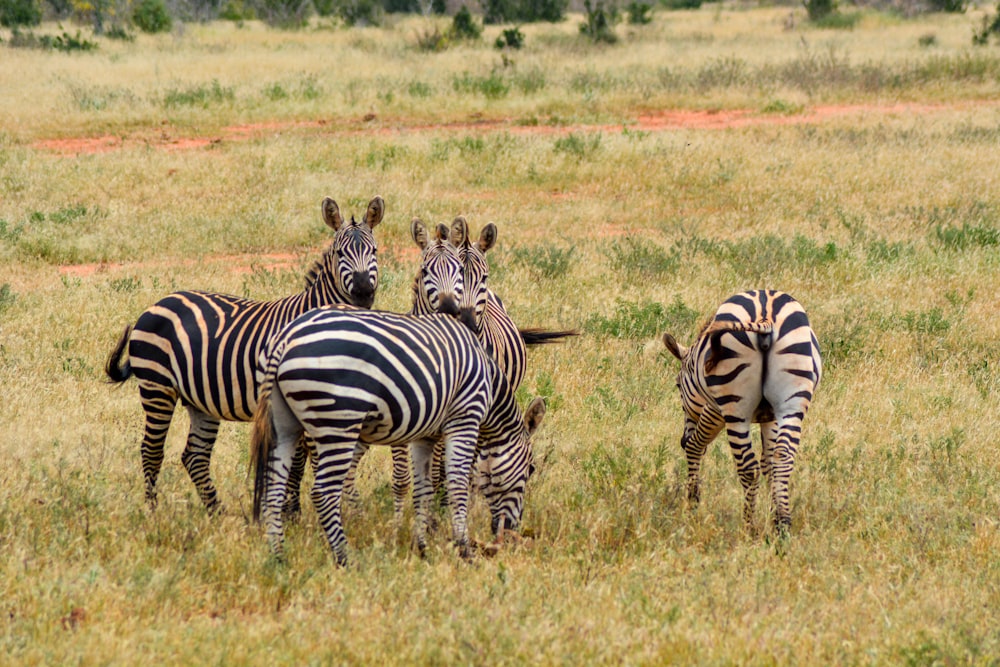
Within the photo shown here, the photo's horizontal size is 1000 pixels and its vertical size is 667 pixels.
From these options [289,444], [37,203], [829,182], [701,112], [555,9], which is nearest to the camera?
[289,444]

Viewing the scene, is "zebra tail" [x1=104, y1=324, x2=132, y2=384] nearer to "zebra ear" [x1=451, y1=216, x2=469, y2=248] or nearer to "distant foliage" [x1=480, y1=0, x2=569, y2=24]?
"zebra ear" [x1=451, y1=216, x2=469, y2=248]

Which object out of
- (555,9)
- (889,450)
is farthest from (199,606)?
(555,9)

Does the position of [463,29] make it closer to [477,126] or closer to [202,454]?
[477,126]

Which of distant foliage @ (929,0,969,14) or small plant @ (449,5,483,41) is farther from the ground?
distant foliage @ (929,0,969,14)

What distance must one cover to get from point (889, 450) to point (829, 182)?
919 cm

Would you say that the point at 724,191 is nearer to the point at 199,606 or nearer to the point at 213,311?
the point at 213,311

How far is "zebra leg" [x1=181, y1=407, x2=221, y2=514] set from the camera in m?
6.36

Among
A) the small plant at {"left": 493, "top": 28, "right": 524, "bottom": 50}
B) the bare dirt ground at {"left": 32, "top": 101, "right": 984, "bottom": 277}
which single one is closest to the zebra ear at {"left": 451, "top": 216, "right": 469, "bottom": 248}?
the bare dirt ground at {"left": 32, "top": 101, "right": 984, "bottom": 277}

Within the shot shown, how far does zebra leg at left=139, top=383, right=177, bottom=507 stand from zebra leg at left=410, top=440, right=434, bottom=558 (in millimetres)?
1446

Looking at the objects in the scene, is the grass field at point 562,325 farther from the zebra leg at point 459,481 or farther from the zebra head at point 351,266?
the zebra head at point 351,266

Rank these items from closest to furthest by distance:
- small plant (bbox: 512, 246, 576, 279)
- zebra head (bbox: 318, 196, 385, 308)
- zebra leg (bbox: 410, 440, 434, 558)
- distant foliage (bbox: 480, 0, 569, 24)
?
zebra leg (bbox: 410, 440, 434, 558)
zebra head (bbox: 318, 196, 385, 308)
small plant (bbox: 512, 246, 576, 279)
distant foliage (bbox: 480, 0, 569, 24)

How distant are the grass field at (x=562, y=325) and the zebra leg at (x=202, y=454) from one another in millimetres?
211

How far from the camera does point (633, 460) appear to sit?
705 cm

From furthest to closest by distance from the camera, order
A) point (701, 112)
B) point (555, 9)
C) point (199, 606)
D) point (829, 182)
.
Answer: point (555, 9), point (701, 112), point (829, 182), point (199, 606)
